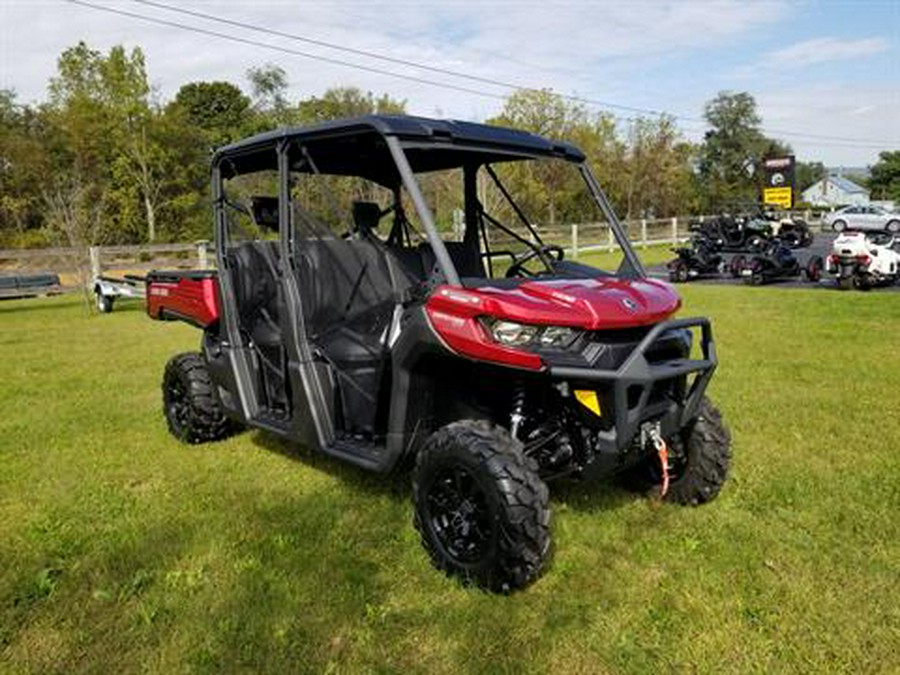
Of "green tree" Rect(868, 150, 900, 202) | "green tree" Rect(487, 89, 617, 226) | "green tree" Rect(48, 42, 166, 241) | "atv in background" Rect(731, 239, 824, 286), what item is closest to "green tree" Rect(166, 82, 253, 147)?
"green tree" Rect(48, 42, 166, 241)

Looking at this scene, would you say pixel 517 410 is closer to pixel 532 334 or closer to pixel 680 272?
pixel 532 334

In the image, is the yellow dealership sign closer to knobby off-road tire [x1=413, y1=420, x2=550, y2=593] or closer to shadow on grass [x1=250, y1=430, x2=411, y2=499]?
shadow on grass [x1=250, y1=430, x2=411, y2=499]

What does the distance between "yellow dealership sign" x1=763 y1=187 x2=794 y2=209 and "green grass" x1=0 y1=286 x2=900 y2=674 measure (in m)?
37.0

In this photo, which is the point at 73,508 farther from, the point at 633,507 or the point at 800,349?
the point at 800,349

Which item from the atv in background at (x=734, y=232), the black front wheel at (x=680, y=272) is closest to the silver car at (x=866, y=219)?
the atv in background at (x=734, y=232)

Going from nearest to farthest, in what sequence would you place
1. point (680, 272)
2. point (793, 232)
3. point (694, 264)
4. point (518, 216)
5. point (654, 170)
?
point (518, 216)
point (694, 264)
point (680, 272)
point (793, 232)
point (654, 170)

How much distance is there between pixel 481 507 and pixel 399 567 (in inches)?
22.5

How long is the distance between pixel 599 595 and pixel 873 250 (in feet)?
45.1

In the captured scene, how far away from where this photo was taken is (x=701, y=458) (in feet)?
13.1

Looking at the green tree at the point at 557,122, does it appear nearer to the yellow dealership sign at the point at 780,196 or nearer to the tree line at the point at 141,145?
the tree line at the point at 141,145

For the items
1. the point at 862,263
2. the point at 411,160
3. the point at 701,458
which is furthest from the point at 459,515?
→ the point at 862,263

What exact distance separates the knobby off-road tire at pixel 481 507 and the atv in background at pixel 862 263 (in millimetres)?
13359

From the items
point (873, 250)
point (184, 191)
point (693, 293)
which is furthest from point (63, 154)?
point (873, 250)

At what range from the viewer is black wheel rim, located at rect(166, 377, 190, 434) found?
5566mm
